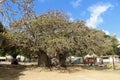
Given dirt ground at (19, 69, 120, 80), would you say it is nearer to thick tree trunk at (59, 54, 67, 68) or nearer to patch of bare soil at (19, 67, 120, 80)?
patch of bare soil at (19, 67, 120, 80)

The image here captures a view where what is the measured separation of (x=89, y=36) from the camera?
26.7 meters

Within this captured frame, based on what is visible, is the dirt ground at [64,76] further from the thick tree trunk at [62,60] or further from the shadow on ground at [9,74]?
the thick tree trunk at [62,60]

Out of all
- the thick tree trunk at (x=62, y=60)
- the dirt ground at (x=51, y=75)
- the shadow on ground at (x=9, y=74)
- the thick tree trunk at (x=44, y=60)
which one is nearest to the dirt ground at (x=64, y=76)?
the dirt ground at (x=51, y=75)

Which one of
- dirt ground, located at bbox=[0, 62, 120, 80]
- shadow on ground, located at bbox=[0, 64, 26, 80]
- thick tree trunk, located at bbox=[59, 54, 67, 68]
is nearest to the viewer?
shadow on ground, located at bbox=[0, 64, 26, 80]

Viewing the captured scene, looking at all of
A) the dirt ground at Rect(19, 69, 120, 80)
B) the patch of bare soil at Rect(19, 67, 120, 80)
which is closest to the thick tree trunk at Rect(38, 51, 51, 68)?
the patch of bare soil at Rect(19, 67, 120, 80)

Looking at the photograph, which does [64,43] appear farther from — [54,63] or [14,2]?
[14,2]

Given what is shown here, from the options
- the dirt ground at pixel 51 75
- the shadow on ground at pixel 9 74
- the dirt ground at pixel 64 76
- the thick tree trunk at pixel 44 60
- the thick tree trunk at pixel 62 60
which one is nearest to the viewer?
the shadow on ground at pixel 9 74

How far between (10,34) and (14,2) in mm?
11834

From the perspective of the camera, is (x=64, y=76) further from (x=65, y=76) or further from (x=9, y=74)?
(x=9, y=74)

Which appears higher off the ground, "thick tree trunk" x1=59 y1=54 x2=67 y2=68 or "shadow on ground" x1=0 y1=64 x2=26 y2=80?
"thick tree trunk" x1=59 y1=54 x2=67 y2=68

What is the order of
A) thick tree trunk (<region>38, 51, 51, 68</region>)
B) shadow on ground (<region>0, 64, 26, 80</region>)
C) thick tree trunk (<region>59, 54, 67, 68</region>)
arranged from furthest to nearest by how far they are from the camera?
thick tree trunk (<region>59, 54, 67, 68</region>) → thick tree trunk (<region>38, 51, 51, 68</region>) → shadow on ground (<region>0, 64, 26, 80</region>)

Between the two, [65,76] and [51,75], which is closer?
[65,76]

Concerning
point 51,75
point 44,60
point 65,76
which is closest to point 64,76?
point 65,76

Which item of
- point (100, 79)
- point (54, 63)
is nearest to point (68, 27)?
point (54, 63)
